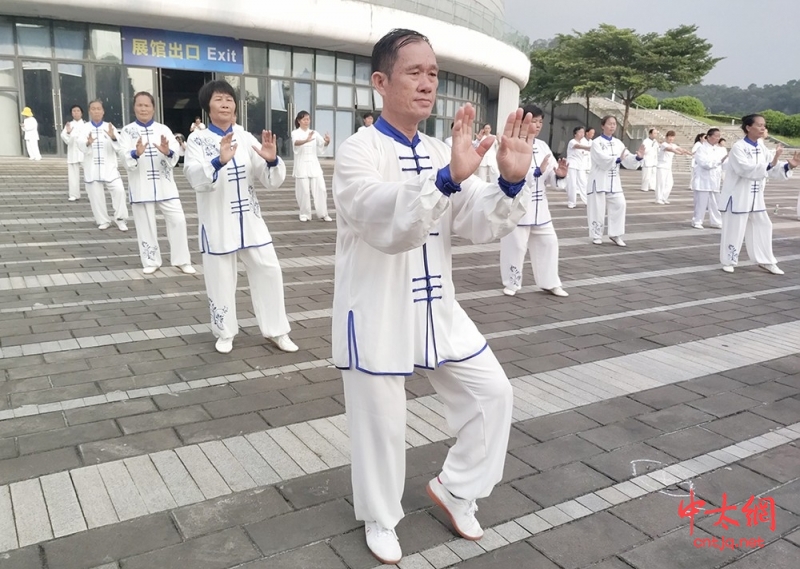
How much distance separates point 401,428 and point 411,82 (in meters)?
1.34

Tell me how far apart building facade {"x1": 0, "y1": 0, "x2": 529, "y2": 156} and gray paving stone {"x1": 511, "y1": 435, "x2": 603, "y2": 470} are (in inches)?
751

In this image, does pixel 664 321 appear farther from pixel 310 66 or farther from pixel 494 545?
pixel 310 66

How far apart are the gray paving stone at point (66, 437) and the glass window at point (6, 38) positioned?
2088cm

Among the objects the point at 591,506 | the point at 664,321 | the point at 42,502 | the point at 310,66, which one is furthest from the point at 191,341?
the point at 310,66

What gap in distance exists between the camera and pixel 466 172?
2146 millimetres

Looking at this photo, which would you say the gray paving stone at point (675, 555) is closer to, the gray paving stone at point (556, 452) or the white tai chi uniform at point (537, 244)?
the gray paving stone at point (556, 452)

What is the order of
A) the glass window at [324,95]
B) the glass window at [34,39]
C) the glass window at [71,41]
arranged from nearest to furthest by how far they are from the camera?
the glass window at [34,39], the glass window at [71,41], the glass window at [324,95]

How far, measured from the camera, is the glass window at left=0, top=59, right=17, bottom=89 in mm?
20594

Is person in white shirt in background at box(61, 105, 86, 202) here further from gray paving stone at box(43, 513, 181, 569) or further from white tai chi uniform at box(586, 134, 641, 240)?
gray paving stone at box(43, 513, 181, 569)

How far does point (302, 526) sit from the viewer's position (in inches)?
117

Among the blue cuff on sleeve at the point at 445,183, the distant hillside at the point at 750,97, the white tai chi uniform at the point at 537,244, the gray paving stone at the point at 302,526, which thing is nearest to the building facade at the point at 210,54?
the white tai chi uniform at the point at 537,244

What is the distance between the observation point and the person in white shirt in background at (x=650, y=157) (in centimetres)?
1877

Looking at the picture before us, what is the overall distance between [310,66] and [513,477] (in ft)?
76.5

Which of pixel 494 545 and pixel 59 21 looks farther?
pixel 59 21
